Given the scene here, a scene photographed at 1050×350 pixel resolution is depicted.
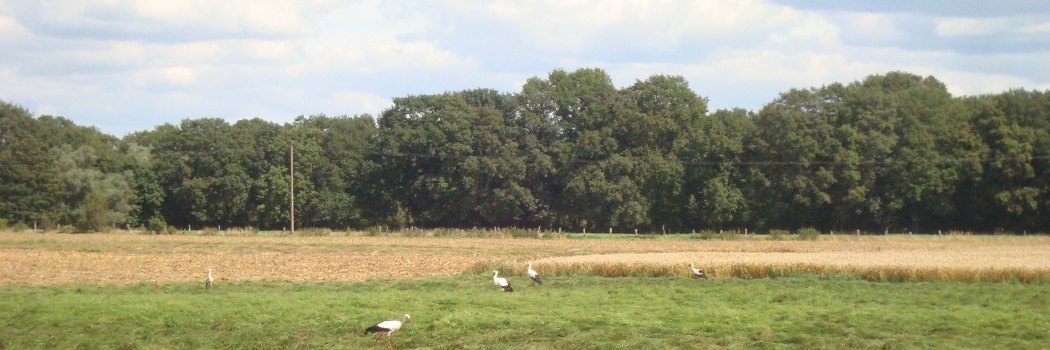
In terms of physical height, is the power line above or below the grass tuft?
above

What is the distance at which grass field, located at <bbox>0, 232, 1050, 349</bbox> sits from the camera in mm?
18625

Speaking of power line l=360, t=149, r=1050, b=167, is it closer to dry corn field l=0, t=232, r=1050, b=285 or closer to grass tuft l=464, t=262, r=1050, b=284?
dry corn field l=0, t=232, r=1050, b=285

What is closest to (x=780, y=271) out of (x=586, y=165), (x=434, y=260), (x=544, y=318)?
(x=544, y=318)

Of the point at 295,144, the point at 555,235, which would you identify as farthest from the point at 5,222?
the point at 555,235

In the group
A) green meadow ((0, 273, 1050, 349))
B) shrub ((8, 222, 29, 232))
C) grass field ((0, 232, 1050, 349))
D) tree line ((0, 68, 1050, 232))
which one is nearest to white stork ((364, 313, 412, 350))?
green meadow ((0, 273, 1050, 349))

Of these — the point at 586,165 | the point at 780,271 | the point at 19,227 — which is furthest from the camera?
the point at 586,165

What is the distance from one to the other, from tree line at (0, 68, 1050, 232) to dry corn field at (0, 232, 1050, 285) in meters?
17.3

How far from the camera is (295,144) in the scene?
9306 cm

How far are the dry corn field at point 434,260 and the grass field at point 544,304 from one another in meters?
0.18

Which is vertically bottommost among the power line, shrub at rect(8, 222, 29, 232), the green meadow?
the green meadow

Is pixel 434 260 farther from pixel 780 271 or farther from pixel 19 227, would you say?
pixel 19 227

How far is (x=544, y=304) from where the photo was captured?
75.6 feet

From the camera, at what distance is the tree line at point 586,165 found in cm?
7994

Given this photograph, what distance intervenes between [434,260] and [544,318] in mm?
23986
